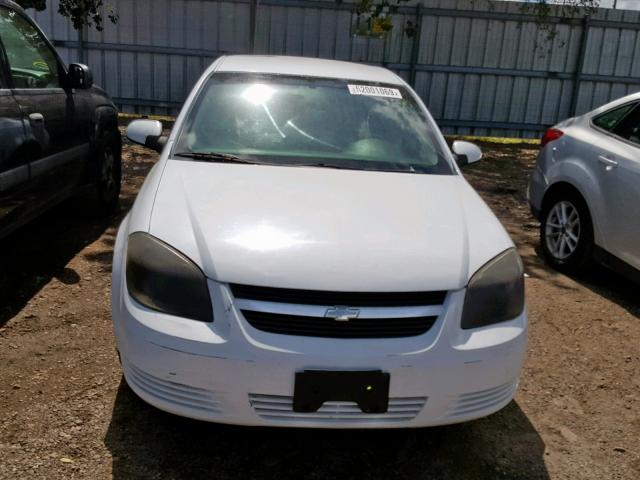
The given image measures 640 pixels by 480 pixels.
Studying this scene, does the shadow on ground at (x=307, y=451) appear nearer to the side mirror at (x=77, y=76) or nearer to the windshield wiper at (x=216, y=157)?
the windshield wiper at (x=216, y=157)

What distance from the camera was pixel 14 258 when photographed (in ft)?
16.0

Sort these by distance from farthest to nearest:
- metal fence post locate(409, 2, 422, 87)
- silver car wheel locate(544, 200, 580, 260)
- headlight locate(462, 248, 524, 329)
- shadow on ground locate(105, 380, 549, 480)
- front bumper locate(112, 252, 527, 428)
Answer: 1. metal fence post locate(409, 2, 422, 87)
2. silver car wheel locate(544, 200, 580, 260)
3. shadow on ground locate(105, 380, 549, 480)
4. headlight locate(462, 248, 524, 329)
5. front bumper locate(112, 252, 527, 428)

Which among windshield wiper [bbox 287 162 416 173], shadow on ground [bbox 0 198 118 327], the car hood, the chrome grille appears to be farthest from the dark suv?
the chrome grille

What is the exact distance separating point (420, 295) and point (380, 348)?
25cm

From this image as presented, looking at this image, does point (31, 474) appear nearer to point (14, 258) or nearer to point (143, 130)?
point (143, 130)

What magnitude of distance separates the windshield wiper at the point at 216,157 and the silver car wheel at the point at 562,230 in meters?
2.84

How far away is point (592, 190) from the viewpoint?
4.79 metres

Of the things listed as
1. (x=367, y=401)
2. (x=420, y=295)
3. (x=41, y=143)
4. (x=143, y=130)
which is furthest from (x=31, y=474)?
(x=41, y=143)

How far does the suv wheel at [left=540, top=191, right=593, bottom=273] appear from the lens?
4922mm

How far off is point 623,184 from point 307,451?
2.96 meters

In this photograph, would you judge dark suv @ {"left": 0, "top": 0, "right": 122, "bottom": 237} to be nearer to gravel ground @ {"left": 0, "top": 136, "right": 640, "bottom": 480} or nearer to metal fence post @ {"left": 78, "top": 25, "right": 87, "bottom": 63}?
gravel ground @ {"left": 0, "top": 136, "right": 640, "bottom": 480}

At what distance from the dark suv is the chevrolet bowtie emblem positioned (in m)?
2.34

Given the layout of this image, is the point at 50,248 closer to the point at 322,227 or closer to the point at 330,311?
the point at 322,227

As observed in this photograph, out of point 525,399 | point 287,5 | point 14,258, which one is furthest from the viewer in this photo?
point 287,5
